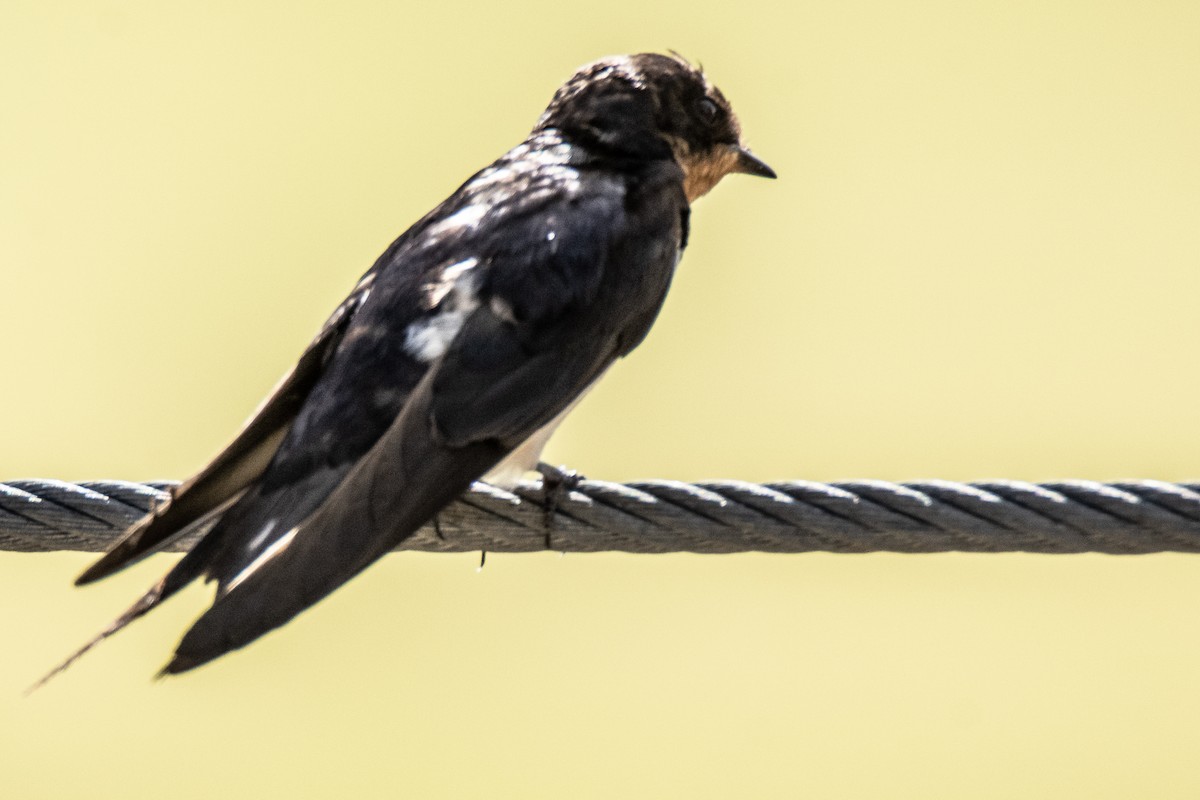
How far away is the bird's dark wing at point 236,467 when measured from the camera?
2.86 m

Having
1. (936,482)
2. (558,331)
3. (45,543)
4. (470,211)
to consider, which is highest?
(470,211)

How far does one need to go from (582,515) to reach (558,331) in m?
0.49

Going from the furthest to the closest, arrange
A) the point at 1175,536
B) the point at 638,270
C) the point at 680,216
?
Result: the point at 680,216
the point at 638,270
the point at 1175,536

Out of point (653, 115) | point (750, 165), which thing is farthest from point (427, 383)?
point (750, 165)

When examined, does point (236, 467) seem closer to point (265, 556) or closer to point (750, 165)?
point (265, 556)

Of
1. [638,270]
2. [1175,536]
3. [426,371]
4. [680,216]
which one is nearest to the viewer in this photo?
[1175,536]

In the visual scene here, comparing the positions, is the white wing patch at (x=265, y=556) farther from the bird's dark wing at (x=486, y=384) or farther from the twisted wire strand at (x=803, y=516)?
the twisted wire strand at (x=803, y=516)

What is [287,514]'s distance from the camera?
2971mm

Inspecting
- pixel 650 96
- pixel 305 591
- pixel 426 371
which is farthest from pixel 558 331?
pixel 650 96

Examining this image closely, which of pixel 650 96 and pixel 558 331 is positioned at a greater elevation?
pixel 650 96

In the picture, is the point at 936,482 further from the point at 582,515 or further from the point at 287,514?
the point at 287,514

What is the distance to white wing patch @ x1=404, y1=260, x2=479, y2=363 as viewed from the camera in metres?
3.22

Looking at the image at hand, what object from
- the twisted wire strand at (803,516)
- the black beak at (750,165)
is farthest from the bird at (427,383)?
the black beak at (750,165)

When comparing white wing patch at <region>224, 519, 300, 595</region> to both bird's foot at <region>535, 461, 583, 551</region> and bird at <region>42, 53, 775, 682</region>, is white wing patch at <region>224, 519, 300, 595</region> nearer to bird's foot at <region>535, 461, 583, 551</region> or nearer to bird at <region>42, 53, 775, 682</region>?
bird at <region>42, 53, 775, 682</region>
